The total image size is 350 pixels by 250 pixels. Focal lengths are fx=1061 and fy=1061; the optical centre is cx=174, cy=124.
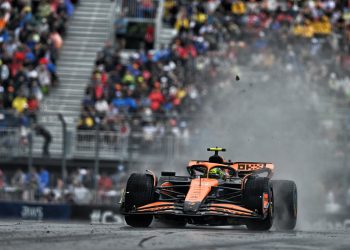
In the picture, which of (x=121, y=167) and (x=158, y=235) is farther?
(x=121, y=167)

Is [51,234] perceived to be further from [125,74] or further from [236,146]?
[125,74]

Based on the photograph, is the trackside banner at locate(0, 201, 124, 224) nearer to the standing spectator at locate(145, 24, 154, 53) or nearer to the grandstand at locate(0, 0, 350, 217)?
the grandstand at locate(0, 0, 350, 217)

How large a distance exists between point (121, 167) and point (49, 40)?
747 cm

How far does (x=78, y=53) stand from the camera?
30453mm

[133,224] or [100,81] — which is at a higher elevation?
[100,81]

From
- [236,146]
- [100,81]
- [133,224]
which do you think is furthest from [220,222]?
[100,81]

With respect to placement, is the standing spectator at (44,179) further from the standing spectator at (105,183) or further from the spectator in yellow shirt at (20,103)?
the spectator in yellow shirt at (20,103)

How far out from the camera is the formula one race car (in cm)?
1496

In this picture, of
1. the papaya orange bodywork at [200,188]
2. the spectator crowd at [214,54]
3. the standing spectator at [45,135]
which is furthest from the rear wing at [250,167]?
the spectator crowd at [214,54]

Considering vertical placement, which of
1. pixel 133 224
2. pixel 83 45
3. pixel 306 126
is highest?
pixel 83 45

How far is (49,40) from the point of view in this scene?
2973cm

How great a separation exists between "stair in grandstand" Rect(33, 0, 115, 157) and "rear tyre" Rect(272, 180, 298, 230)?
1144 centimetres

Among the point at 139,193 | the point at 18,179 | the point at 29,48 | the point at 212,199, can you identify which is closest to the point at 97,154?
the point at 18,179

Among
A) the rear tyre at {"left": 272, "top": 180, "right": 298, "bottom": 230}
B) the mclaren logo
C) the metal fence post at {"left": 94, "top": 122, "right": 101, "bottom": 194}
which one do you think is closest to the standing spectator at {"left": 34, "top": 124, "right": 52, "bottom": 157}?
the metal fence post at {"left": 94, "top": 122, "right": 101, "bottom": 194}
